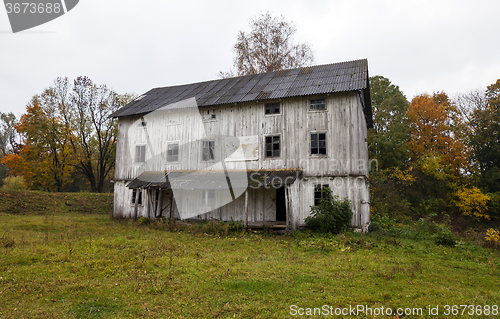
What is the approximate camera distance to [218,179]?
17.1 meters

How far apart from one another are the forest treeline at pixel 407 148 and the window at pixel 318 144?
8.99 meters

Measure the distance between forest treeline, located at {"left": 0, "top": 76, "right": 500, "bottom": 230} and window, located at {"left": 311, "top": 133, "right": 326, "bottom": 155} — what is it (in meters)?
8.99

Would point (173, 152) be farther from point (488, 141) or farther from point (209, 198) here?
point (488, 141)

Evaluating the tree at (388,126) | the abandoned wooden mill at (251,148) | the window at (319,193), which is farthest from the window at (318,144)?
the tree at (388,126)

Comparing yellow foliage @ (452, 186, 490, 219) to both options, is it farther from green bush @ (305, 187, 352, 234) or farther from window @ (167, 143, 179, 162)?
window @ (167, 143, 179, 162)

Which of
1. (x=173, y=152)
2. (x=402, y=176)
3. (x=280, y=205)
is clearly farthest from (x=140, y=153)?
(x=402, y=176)

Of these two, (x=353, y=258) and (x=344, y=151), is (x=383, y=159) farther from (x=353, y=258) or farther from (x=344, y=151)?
(x=353, y=258)

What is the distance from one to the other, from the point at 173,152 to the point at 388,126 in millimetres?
19349

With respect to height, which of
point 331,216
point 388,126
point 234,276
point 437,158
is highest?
point 388,126

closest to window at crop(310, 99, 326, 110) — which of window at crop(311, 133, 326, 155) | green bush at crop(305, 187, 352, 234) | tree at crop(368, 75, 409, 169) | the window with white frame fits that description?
the window with white frame

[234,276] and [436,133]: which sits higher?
[436,133]

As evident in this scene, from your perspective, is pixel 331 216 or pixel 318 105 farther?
pixel 318 105

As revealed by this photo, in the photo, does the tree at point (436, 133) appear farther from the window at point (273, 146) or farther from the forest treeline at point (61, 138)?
the forest treeline at point (61, 138)

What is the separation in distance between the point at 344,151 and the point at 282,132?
3.42 metres
